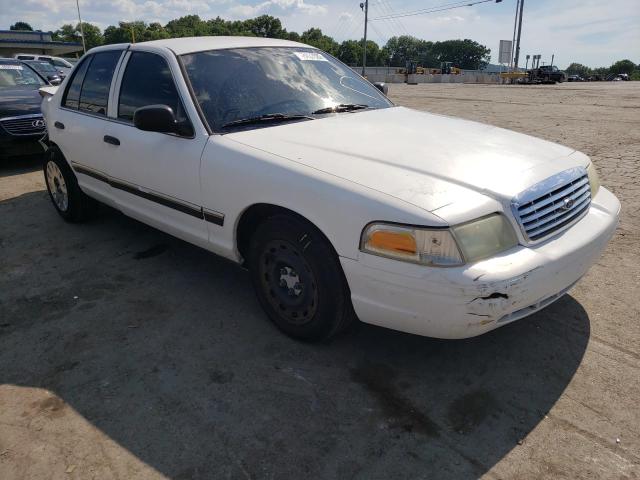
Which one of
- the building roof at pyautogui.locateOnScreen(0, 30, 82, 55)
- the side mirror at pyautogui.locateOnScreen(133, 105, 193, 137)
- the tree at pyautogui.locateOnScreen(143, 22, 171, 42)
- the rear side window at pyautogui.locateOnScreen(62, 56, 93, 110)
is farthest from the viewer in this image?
the tree at pyautogui.locateOnScreen(143, 22, 171, 42)

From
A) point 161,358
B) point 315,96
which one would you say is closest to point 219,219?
point 161,358

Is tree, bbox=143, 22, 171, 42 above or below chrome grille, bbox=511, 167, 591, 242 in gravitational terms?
above

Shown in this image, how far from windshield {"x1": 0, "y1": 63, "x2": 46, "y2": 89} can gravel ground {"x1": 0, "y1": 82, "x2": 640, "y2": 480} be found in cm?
615

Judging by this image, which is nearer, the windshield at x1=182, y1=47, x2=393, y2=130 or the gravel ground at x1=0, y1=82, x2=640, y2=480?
the gravel ground at x1=0, y1=82, x2=640, y2=480

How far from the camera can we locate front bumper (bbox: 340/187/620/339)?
7.14ft

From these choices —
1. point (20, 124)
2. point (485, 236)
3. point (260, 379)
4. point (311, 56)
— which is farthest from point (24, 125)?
point (485, 236)

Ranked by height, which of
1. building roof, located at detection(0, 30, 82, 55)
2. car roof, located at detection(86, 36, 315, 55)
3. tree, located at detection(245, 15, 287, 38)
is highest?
tree, located at detection(245, 15, 287, 38)

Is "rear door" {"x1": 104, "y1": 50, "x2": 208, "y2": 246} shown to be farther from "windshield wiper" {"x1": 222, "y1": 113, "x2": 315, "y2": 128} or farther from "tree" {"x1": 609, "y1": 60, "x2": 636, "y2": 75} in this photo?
"tree" {"x1": 609, "y1": 60, "x2": 636, "y2": 75}

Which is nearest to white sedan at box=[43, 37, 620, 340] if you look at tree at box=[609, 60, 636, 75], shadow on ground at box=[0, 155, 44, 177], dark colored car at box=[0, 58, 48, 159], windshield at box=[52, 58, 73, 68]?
dark colored car at box=[0, 58, 48, 159]

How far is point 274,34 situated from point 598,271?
354ft

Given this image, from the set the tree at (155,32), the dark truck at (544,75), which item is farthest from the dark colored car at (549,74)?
the tree at (155,32)

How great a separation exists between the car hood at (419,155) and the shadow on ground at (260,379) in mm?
951

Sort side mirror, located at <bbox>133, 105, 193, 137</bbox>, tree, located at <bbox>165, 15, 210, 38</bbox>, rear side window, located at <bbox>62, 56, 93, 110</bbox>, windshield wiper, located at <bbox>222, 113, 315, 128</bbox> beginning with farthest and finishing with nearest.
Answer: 1. tree, located at <bbox>165, 15, 210, 38</bbox>
2. rear side window, located at <bbox>62, 56, 93, 110</bbox>
3. windshield wiper, located at <bbox>222, 113, 315, 128</bbox>
4. side mirror, located at <bbox>133, 105, 193, 137</bbox>

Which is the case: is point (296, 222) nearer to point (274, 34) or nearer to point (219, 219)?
point (219, 219)
